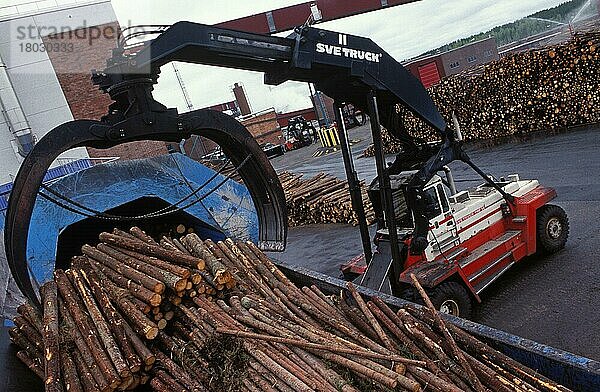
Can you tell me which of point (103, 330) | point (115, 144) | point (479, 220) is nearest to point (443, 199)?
point (479, 220)

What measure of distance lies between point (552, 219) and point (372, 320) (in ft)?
18.2

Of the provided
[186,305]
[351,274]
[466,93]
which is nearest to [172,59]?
[186,305]

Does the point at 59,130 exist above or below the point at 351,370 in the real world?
above

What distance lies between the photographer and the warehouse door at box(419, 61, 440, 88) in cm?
3378

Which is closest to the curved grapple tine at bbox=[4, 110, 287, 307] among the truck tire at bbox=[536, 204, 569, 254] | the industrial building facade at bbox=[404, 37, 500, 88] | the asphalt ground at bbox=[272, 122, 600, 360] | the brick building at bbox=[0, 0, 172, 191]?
the asphalt ground at bbox=[272, 122, 600, 360]

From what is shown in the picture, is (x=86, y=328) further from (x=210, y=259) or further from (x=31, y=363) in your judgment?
(x=210, y=259)

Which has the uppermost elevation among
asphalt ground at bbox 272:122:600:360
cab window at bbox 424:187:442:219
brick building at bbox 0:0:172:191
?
brick building at bbox 0:0:172:191

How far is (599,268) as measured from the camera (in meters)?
7.84

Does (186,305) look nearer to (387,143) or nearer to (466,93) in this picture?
(466,93)

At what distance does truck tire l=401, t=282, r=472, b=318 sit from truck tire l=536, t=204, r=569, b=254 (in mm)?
2265

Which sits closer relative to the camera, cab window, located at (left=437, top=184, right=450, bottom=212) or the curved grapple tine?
the curved grapple tine

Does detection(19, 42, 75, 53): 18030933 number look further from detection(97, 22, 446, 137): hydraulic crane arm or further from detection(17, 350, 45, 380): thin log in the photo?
detection(97, 22, 446, 137): hydraulic crane arm

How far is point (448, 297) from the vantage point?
704 centimetres

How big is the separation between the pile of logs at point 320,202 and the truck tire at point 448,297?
6483 millimetres
